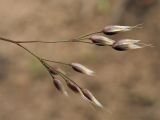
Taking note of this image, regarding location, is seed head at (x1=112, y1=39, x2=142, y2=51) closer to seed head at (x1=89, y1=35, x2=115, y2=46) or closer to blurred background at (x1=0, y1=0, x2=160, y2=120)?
seed head at (x1=89, y1=35, x2=115, y2=46)

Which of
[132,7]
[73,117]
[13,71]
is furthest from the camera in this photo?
[132,7]

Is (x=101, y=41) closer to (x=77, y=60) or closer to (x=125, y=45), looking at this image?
(x=125, y=45)

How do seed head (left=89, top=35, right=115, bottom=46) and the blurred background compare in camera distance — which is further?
the blurred background

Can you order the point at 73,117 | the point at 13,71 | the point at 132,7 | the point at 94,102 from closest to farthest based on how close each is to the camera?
1. the point at 94,102
2. the point at 73,117
3. the point at 13,71
4. the point at 132,7

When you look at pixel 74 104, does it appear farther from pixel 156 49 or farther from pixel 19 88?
pixel 156 49

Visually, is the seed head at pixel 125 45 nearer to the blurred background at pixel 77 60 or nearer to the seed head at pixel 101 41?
the seed head at pixel 101 41

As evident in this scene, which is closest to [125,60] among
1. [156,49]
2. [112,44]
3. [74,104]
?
[156,49]

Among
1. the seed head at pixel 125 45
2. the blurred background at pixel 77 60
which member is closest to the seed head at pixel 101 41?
the seed head at pixel 125 45

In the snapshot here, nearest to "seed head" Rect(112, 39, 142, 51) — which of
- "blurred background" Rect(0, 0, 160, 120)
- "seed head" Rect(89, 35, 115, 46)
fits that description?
"seed head" Rect(89, 35, 115, 46)

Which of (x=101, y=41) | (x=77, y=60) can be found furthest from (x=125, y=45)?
(x=77, y=60)
